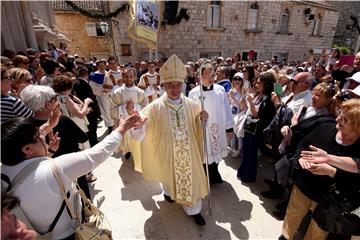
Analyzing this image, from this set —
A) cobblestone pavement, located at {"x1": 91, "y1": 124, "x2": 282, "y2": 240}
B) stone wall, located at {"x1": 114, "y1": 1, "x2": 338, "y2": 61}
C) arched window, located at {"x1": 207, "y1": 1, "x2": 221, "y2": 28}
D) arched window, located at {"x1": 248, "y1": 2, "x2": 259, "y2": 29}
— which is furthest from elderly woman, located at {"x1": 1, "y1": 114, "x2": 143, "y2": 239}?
arched window, located at {"x1": 248, "y1": 2, "x2": 259, "y2": 29}

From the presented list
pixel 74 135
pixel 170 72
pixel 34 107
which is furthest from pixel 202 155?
pixel 34 107

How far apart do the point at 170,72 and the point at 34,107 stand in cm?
152

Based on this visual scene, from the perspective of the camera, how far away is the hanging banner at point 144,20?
705 cm

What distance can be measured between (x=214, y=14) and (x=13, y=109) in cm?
1651

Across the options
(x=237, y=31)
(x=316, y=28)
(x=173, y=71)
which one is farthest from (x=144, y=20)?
(x=316, y=28)

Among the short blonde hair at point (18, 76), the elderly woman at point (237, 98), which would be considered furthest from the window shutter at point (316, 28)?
the short blonde hair at point (18, 76)

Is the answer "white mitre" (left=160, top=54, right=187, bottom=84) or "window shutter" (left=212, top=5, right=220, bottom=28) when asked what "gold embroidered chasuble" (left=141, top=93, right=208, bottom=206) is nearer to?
Result: "white mitre" (left=160, top=54, right=187, bottom=84)

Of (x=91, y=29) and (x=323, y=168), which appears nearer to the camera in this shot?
(x=323, y=168)

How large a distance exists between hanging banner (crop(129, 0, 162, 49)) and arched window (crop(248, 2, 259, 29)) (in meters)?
12.3

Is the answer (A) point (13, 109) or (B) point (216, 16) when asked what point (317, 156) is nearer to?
(A) point (13, 109)

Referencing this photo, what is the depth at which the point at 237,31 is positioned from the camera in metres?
17.1

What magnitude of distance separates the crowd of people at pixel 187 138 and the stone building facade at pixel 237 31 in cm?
1051

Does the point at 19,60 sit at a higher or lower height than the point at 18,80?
higher

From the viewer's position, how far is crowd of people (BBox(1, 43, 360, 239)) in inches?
54.7
